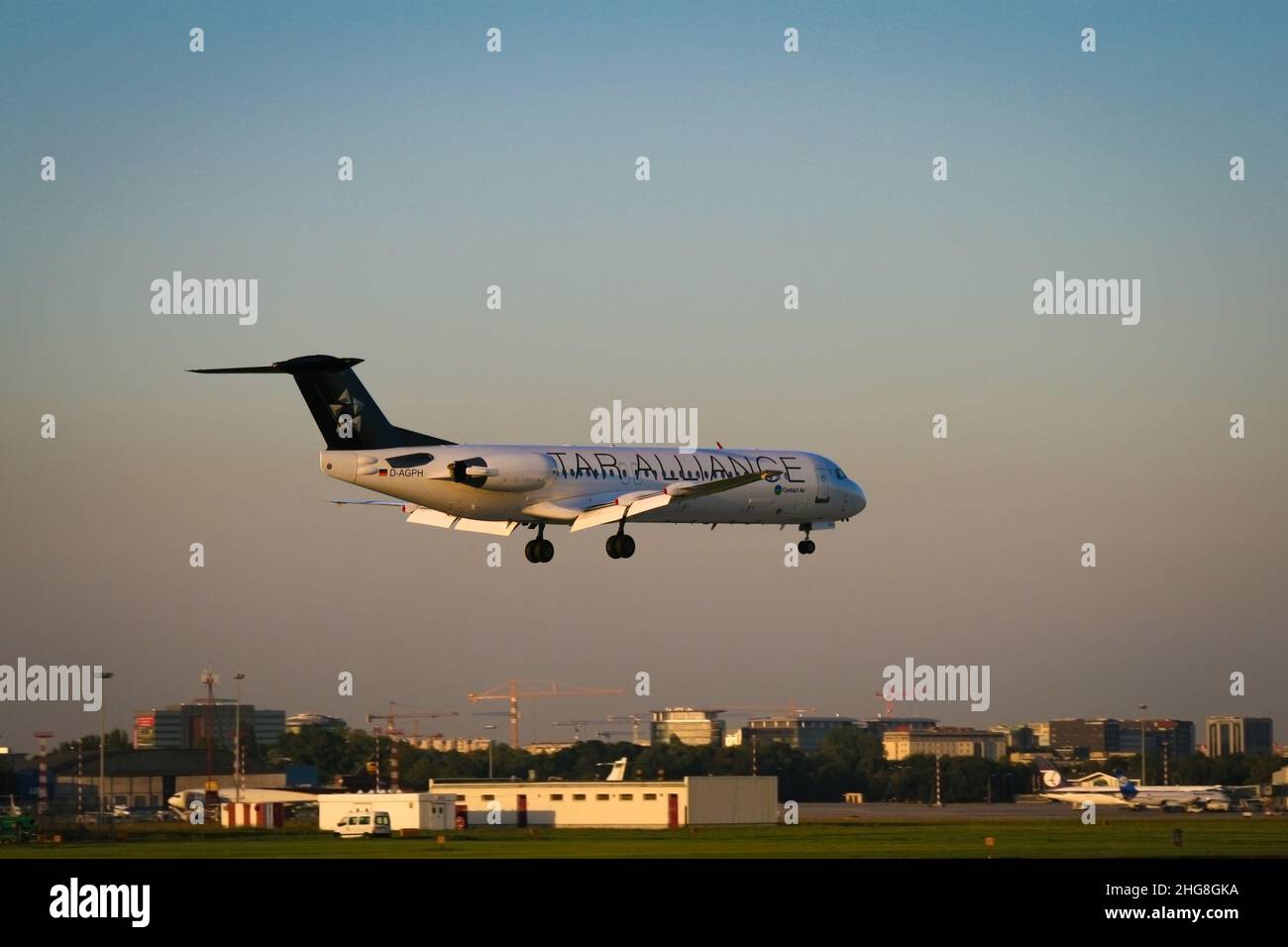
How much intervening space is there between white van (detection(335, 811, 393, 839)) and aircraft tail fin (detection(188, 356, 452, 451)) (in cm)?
1389

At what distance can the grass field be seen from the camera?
50.4 m

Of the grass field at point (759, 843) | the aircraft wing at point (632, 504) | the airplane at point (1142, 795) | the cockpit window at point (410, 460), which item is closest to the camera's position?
the grass field at point (759, 843)

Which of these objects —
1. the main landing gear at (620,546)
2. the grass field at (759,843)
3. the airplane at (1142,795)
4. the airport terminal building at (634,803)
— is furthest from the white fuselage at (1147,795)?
the main landing gear at (620,546)

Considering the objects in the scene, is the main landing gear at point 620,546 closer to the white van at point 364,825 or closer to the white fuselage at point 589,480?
the white fuselage at point 589,480

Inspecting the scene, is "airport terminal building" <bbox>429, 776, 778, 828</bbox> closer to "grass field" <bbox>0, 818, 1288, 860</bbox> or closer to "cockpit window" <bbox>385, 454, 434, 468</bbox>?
"grass field" <bbox>0, 818, 1288, 860</bbox>

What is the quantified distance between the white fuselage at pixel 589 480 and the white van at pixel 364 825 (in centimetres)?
1193

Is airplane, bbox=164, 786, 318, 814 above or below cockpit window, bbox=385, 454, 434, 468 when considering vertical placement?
below

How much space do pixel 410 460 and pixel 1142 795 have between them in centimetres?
3943

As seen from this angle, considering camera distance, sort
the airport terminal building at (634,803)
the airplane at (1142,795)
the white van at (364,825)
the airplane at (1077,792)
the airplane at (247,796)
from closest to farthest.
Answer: the white van at (364,825) → the airport terminal building at (634,803) → the airplane at (247,796) → the airplane at (1142,795) → the airplane at (1077,792)

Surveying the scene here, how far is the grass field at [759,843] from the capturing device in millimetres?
50438

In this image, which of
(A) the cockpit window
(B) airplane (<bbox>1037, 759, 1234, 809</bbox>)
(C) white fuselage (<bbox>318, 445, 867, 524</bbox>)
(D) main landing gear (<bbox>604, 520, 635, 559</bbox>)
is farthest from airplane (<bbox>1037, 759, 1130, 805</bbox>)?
(A) the cockpit window

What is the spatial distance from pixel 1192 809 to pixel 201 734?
5198 cm
